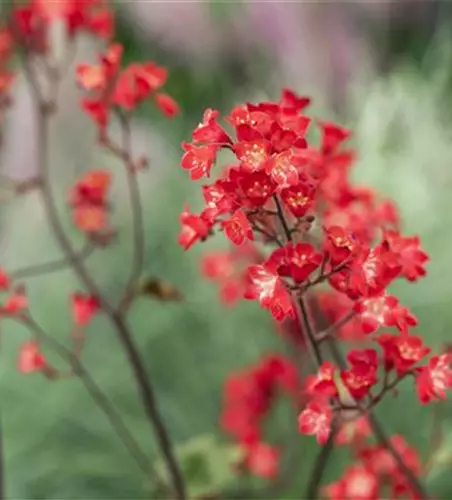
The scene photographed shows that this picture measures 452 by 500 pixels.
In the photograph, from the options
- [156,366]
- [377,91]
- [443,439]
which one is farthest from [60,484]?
[377,91]

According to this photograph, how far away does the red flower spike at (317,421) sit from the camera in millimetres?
417

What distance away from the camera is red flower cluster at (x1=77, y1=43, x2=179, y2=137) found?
→ 539mm

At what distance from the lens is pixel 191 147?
41 centimetres

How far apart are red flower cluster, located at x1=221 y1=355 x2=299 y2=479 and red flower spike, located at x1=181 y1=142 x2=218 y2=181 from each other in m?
0.39

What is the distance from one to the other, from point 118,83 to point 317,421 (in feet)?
0.77

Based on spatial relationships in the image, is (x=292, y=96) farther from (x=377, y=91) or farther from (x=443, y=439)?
(x=377, y=91)

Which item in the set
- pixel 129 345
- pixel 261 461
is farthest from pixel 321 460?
pixel 261 461

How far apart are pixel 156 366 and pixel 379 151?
1.26 feet

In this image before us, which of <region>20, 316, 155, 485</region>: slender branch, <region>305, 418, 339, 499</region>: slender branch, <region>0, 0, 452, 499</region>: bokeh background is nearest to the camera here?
<region>305, 418, 339, 499</region>: slender branch

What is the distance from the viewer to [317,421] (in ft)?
1.38

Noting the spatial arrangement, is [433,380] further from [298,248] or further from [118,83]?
[118,83]

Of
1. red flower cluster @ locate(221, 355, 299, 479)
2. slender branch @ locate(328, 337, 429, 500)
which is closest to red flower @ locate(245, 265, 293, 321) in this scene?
slender branch @ locate(328, 337, 429, 500)

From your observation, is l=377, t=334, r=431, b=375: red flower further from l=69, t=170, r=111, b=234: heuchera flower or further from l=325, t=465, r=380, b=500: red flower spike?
l=69, t=170, r=111, b=234: heuchera flower

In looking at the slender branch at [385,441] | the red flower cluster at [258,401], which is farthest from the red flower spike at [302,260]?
the red flower cluster at [258,401]
